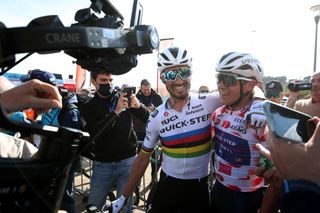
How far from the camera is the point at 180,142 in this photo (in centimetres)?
277

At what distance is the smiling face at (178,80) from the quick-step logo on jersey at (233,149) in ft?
1.99

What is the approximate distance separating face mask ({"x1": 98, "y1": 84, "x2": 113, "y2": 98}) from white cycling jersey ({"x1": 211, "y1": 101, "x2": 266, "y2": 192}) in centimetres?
178

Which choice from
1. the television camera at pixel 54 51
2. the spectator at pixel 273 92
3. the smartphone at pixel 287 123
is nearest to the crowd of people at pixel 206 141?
the smartphone at pixel 287 123

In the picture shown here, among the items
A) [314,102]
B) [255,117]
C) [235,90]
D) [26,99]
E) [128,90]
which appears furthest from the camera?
[314,102]

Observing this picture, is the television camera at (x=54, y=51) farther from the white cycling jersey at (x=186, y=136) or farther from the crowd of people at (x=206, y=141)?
the white cycling jersey at (x=186, y=136)

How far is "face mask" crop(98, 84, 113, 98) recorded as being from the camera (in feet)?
12.3

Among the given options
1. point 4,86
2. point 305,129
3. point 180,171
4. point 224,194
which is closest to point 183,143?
point 180,171

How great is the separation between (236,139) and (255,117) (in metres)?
0.26

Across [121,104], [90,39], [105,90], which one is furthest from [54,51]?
[105,90]

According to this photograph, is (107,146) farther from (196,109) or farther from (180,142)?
(196,109)

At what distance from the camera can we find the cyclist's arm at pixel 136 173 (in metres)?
2.82

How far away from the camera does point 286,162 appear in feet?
3.99

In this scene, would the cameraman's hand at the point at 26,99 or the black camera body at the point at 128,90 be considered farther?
the black camera body at the point at 128,90

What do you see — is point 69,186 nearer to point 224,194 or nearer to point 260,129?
point 224,194
